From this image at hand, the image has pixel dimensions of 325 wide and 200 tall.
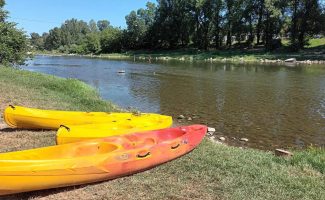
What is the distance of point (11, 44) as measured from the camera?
2581cm

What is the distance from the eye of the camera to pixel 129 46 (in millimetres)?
93312

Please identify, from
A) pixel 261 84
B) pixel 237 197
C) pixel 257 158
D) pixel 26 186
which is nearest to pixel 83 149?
pixel 26 186

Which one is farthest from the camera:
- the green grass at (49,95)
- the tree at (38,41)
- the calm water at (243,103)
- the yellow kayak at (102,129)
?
the tree at (38,41)

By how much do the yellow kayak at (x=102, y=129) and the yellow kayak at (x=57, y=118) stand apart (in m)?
0.03

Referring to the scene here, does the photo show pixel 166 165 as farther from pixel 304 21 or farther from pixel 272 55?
pixel 304 21

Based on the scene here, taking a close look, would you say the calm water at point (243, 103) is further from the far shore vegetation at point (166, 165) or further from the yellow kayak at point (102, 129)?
the yellow kayak at point (102, 129)

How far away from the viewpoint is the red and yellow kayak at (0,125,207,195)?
Answer: 5.44 metres

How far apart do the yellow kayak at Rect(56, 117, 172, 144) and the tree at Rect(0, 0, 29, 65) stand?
60.6 feet

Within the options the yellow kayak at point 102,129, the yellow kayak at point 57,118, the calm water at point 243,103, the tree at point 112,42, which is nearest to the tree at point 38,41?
the tree at point 112,42

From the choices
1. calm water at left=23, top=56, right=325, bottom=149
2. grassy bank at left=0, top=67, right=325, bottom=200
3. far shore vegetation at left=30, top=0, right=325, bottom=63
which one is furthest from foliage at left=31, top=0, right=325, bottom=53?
grassy bank at left=0, top=67, right=325, bottom=200

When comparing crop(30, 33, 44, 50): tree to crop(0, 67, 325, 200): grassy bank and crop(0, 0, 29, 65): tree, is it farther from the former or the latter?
crop(0, 67, 325, 200): grassy bank

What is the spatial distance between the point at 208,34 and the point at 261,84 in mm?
50600

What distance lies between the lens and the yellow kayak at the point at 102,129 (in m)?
7.45

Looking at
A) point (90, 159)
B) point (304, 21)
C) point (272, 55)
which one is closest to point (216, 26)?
point (304, 21)
